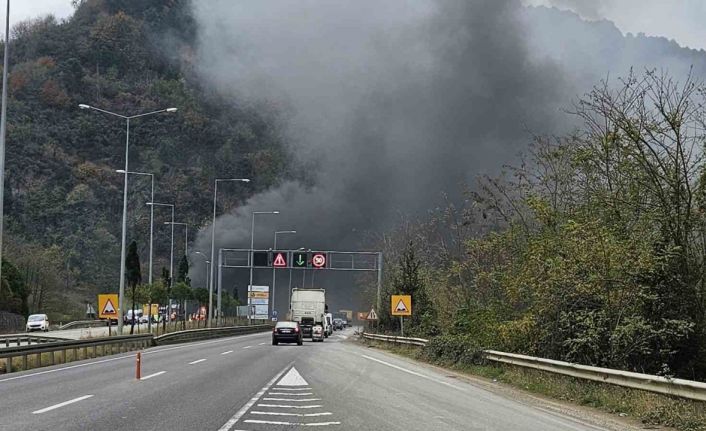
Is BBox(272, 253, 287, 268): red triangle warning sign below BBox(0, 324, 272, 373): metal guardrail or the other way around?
the other way around

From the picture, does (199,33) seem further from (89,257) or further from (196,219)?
(89,257)

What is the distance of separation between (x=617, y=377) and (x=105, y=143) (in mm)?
120272

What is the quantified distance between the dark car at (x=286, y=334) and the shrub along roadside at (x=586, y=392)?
65.8ft

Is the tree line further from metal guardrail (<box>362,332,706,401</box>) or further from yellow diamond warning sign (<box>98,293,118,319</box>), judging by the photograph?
yellow diamond warning sign (<box>98,293,118,319</box>)

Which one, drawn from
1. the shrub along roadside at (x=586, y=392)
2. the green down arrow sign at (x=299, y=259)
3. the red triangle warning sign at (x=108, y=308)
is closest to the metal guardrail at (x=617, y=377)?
the shrub along roadside at (x=586, y=392)

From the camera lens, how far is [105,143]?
416ft

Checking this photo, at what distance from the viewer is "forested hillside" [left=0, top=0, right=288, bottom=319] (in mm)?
106312

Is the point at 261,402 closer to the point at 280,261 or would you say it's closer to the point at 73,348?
the point at 73,348

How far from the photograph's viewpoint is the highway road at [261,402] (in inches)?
476

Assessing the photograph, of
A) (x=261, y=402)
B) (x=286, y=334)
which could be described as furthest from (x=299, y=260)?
(x=261, y=402)

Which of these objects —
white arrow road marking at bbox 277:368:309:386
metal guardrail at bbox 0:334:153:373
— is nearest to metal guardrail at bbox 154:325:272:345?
metal guardrail at bbox 0:334:153:373

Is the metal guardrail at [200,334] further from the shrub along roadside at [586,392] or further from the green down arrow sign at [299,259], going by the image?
the shrub along roadside at [586,392]

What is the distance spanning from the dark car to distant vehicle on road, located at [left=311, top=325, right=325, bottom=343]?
12.3m

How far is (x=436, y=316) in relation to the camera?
45938 millimetres
